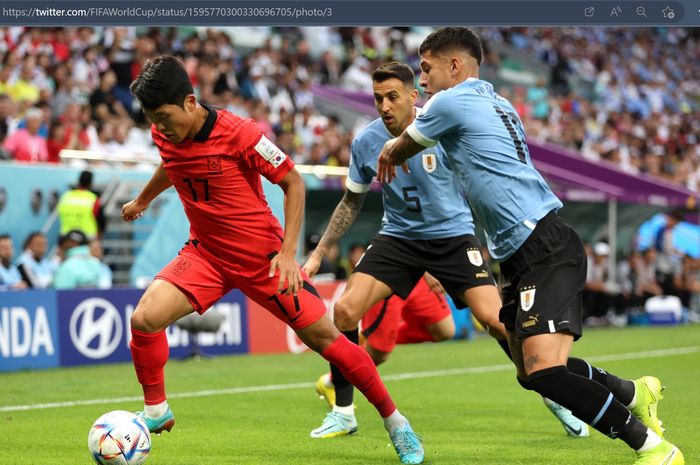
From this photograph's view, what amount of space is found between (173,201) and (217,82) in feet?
16.0

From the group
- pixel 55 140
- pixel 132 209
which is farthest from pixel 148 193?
pixel 55 140

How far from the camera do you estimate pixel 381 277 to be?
27.8 ft

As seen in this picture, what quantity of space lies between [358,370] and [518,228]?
1490 mm

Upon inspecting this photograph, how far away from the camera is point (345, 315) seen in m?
8.33

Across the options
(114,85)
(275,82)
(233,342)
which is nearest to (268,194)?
(233,342)

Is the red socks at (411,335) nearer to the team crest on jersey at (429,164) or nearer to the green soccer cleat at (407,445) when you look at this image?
the team crest on jersey at (429,164)

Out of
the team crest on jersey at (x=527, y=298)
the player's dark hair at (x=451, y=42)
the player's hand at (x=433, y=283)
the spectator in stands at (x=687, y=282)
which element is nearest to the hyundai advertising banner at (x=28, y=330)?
the player's hand at (x=433, y=283)

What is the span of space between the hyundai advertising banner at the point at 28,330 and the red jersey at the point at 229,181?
22.6 ft

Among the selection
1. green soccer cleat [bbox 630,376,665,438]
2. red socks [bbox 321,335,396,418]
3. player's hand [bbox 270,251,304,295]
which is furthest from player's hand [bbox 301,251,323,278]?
green soccer cleat [bbox 630,376,665,438]

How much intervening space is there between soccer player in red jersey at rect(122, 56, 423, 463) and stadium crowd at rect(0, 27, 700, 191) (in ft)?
34.0

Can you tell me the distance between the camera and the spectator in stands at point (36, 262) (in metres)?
15.1

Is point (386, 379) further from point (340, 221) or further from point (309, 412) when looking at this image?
point (340, 221)

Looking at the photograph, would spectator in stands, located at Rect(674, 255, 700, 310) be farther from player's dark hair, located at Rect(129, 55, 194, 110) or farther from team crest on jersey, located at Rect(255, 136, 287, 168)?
player's dark hair, located at Rect(129, 55, 194, 110)

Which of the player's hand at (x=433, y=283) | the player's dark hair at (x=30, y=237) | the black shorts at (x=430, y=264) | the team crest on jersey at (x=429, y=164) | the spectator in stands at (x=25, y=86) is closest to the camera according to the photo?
the black shorts at (x=430, y=264)
